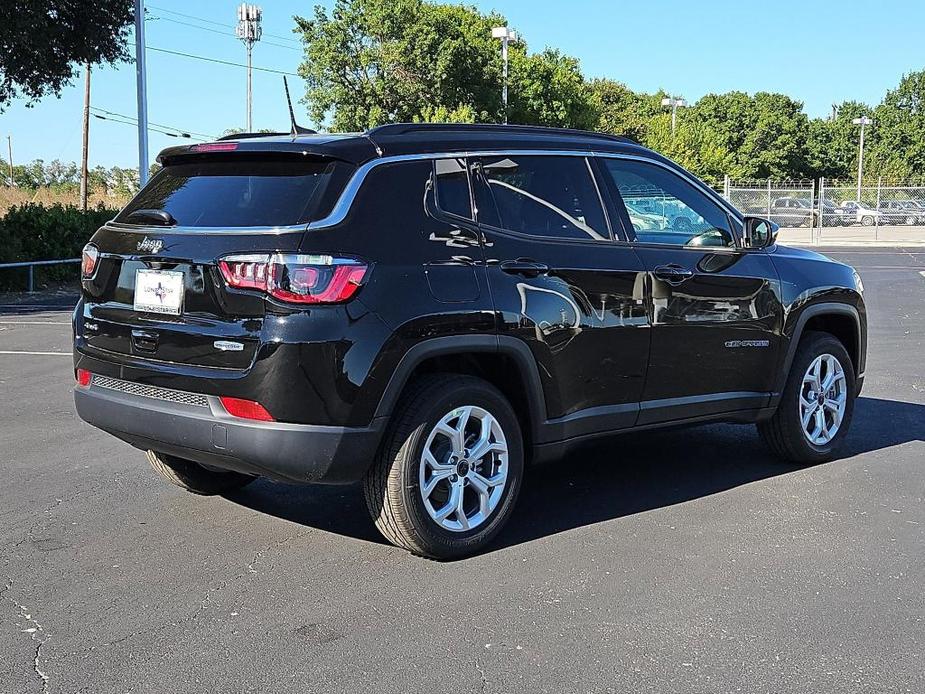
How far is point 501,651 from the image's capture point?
357cm

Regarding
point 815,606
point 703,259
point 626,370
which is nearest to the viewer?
point 815,606

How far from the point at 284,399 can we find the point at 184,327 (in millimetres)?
565

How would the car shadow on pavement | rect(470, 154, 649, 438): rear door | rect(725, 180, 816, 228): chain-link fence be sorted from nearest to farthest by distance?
1. rect(470, 154, 649, 438): rear door
2. the car shadow on pavement
3. rect(725, 180, 816, 228): chain-link fence

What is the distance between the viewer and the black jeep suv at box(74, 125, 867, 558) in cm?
404

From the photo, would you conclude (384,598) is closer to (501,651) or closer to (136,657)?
(501,651)

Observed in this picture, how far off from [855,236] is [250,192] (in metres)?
44.4

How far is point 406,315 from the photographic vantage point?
13.6 feet

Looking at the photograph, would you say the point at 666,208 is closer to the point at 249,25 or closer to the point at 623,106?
the point at 249,25

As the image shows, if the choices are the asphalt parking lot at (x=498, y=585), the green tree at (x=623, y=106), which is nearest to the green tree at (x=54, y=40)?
the asphalt parking lot at (x=498, y=585)

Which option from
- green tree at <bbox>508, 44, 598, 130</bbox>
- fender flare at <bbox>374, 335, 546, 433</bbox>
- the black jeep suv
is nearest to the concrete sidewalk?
green tree at <bbox>508, 44, 598, 130</bbox>

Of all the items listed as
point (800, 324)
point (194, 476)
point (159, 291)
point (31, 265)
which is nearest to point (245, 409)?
point (159, 291)

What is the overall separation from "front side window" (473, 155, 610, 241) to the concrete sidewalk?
36062 mm

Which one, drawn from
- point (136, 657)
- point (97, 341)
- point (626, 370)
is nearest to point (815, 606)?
point (626, 370)

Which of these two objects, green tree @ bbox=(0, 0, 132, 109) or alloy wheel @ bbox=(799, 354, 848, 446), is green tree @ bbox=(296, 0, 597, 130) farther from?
alloy wheel @ bbox=(799, 354, 848, 446)
